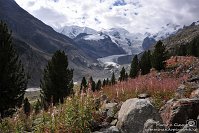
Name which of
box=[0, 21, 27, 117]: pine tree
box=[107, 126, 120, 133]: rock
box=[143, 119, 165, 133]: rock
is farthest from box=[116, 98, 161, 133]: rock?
box=[0, 21, 27, 117]: pine tree

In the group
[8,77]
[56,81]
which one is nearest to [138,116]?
[8,77]

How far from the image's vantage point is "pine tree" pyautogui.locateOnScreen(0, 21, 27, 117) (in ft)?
117

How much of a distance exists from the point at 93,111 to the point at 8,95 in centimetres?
2539

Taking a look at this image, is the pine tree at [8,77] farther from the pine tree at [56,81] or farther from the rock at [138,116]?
the rock at [138,116]

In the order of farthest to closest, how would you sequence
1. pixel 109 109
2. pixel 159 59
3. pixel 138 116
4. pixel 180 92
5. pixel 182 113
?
1. pixel 159 59
2. pixel 180 92
3. pixel 109 109
4. pixel 182 113
5. pixel 138 116

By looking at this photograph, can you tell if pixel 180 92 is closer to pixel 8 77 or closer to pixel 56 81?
pixel 8 77

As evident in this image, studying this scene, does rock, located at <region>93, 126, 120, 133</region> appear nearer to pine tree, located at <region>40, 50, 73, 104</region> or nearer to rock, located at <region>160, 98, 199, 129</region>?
rock, located at <region>160, 98, 199, 129</region>

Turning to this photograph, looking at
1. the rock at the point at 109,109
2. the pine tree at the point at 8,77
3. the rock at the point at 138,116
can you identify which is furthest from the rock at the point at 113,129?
the pine tree at the point at 8,77

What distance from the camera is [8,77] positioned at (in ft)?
118

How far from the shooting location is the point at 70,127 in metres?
10.8

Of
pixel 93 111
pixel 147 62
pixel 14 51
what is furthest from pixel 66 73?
pixel 93 111

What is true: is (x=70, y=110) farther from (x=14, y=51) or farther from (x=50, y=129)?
(x=14, y=51)

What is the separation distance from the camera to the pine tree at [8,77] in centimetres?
3556

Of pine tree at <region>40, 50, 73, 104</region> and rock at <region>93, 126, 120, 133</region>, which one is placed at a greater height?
pine tree at <region>40, 50, 73, 104</region>
